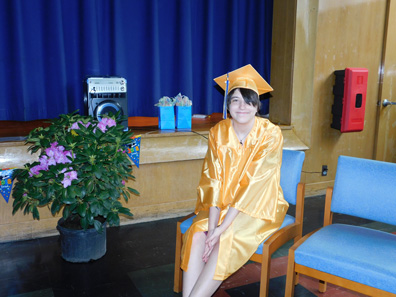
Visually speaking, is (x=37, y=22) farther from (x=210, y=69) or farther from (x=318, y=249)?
(x=318, y=249)

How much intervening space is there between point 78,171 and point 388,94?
3.00 metres

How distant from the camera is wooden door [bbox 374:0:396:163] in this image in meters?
3.53

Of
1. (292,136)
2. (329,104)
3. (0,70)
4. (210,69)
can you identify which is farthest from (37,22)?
(329,104)

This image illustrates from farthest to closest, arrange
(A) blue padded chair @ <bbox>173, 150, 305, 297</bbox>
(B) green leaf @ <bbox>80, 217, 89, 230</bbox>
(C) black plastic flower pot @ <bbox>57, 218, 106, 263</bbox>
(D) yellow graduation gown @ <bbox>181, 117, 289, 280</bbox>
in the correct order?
(C) black plastic flower pot @ <bbox>57, 218, 106, 263</bbox> → (B) green leaf @ <bbox>80, 217, 89, 230</bbox> → (A) blue padded chair @ <bbox>173, 150, 305, 297</bbox> → (D) yellow graduation gown @ <bbox>181, 117, 289, 280</bbox>

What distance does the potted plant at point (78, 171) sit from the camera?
1.95m

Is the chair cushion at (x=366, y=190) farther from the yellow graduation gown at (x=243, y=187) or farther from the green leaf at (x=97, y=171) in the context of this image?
the green leaf at (x=97, y=171)

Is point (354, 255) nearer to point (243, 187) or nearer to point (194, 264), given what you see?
point (243, 187)

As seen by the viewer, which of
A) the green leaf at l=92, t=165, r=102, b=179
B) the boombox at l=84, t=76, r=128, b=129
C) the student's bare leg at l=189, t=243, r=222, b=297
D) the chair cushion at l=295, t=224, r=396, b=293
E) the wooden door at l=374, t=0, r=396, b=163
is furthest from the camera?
the wooden door at l=374, t=0, r=396, b=163

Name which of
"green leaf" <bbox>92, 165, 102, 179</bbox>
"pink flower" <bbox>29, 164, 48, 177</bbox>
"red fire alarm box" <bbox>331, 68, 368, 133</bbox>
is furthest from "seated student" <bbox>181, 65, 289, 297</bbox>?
"red fire alarm box" <bbox>331, 68, 368, 133</bbox>

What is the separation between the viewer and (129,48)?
3.02 m

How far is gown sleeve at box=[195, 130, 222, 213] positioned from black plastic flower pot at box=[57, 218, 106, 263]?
728 millimetres

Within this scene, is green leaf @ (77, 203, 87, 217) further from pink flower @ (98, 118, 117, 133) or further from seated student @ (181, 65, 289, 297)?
seated student @ (181, 65, 289, 297)

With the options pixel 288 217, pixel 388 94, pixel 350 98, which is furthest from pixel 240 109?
pixel 388 94

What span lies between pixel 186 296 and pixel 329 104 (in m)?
2.44
